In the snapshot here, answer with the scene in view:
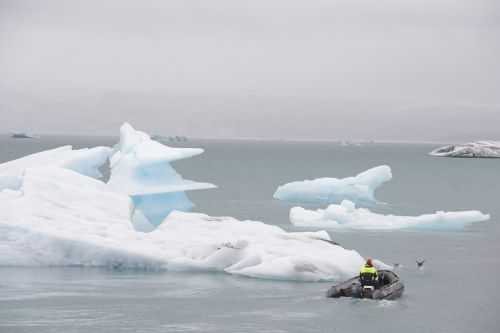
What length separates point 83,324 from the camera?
24.3 metres

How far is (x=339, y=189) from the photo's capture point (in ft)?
198

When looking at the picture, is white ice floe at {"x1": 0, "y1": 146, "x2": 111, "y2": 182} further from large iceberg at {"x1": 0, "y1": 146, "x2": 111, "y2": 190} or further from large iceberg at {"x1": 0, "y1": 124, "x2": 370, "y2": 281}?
large iceberg at {"x1": 0, "y1": 124, "x2": 370, "y2": 281}

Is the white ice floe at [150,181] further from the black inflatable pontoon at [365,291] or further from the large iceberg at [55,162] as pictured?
the black inflatable pontoon at [365,291]

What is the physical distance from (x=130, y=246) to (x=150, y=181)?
7.10 meters

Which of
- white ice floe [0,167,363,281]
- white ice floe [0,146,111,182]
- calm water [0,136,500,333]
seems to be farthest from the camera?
white ice floe [0,146,111,182]

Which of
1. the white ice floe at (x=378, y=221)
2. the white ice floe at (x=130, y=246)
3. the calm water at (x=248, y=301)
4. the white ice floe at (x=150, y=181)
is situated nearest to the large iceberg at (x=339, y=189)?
the white ice floe at (x=378, y=221)

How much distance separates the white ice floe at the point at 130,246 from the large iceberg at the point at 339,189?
22.9 metres

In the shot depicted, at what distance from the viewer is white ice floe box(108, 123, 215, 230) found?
38281 millimetres

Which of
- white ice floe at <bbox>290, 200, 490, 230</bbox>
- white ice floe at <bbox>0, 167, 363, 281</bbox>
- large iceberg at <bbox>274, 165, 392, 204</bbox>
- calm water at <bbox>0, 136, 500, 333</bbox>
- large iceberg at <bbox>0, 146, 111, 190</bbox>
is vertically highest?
large iceberg at <bbox>274, 165, 392, 204</bbox>

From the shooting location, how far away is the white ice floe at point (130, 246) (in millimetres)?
32031

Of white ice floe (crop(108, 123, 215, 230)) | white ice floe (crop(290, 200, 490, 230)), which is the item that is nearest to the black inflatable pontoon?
white ice floe (crop(108, 123, 215, 230))

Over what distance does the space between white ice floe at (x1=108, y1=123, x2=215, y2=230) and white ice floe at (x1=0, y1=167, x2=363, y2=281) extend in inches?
124

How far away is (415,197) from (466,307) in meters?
54.0

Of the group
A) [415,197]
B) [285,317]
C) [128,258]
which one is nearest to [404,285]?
[285,317]
